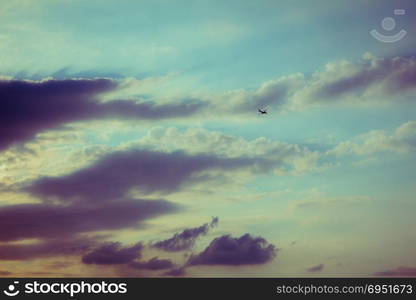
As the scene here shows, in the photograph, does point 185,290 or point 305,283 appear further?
point 185,290

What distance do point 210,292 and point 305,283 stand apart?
90.6ft

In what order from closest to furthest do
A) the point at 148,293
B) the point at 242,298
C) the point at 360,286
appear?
the point at 360,286
the point at 148,293
the point at 242,298

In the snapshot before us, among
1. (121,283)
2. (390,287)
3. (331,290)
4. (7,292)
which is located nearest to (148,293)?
(121,283)

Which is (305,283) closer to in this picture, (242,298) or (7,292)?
(242,298)

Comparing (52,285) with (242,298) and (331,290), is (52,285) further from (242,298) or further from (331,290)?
(331,290)

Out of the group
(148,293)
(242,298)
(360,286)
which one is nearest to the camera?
(360,286)

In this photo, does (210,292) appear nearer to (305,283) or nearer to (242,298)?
(242,298)

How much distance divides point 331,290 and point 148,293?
45.3 meters

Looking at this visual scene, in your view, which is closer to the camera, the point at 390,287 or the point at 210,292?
the point at 390,287

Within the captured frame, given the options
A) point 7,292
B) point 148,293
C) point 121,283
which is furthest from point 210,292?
point 7,292

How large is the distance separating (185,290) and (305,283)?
33.0 meters

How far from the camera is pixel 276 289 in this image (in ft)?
458

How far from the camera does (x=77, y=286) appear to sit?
13588 cm

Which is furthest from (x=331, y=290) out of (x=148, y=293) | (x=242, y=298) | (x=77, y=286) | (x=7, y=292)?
(x=7, y=292)
